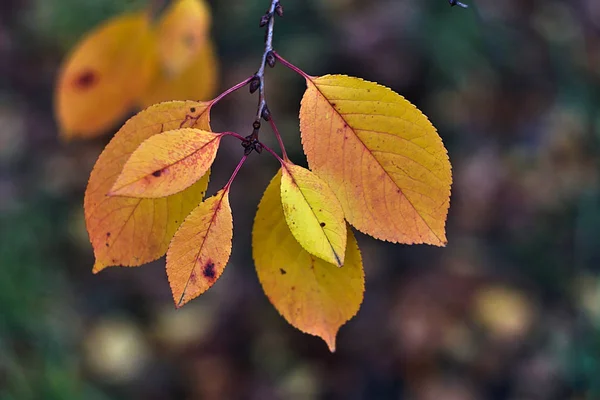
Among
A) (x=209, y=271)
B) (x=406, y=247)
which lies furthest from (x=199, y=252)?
(x=406, y=247)

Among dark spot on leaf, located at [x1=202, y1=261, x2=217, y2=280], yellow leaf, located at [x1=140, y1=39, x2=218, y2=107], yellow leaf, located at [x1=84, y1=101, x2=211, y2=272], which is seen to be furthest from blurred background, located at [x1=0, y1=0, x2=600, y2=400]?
dark spot on leaf, located at [x1=202, y1=261, x2=217, y2=280]

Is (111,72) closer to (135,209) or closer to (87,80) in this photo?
(87,80)

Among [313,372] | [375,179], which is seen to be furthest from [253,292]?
[375,179]

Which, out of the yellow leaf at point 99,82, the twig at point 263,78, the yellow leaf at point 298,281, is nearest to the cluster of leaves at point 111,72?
the yellow leaf at point 99,82

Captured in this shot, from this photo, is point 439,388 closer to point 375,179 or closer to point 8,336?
point 8,336

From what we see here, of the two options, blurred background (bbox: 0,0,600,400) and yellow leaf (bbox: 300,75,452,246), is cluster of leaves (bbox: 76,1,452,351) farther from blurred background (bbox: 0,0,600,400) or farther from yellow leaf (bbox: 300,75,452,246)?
blurred background (bbox: 0,0,600,400)

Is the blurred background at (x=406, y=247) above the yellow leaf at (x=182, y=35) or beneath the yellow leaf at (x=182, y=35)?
beneath

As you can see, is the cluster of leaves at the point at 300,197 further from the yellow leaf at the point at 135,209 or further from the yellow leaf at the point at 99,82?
the yellow leaf at the point at 99,82
